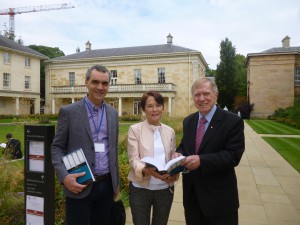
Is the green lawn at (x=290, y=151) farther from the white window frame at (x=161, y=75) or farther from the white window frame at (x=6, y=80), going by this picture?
the white window frame at (x=6, y=80)

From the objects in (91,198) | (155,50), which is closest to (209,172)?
(91,198)

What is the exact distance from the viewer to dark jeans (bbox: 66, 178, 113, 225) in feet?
8.38

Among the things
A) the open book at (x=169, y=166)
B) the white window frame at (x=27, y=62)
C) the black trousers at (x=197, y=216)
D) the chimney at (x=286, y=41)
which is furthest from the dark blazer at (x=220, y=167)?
the chimney at (x=286, y=41)

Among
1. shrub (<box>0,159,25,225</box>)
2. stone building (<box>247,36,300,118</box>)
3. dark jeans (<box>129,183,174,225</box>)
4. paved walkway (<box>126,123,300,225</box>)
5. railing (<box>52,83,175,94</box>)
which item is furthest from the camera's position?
stone building (<box>247,36,300,118</box>)

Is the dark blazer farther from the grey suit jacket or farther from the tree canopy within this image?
the tree canopy

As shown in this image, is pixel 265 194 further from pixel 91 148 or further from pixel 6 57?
pixel 6 57

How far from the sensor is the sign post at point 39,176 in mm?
2842

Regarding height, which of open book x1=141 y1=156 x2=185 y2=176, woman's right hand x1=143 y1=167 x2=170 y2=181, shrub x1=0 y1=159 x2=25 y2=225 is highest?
open book x1=141 y1=156 x2=185 y2=176

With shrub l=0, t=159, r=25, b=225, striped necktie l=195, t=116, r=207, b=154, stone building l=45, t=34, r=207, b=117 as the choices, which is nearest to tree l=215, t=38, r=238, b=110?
stone building l=45, t=34, r=207, b=117

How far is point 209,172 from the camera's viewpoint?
2357mm

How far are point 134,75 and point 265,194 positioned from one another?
30969 millimetres

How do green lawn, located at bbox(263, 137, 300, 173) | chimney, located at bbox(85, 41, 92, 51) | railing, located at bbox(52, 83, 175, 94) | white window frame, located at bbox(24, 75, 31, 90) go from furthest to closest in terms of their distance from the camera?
chimney, located at bbox(85, 41, 92, 51), white window frame, located at bbox(24, 75, 31, 90), railing, located at bbox(52, 83, 175, 94), green lawn, located at bbox(263, 137, 300, 173)

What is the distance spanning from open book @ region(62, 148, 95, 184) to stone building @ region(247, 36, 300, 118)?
116 feet

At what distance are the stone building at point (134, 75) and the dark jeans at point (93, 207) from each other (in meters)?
27.5
